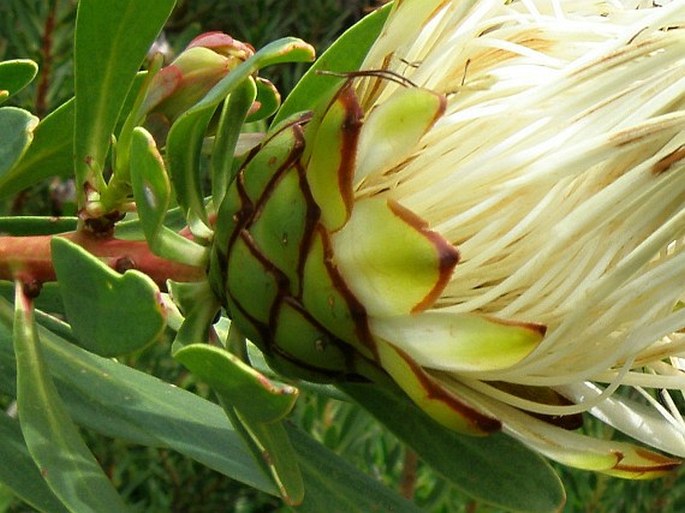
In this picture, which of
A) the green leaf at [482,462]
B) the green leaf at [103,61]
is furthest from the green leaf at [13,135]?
the green leaf at [482,462]

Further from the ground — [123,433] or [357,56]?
[357,56]

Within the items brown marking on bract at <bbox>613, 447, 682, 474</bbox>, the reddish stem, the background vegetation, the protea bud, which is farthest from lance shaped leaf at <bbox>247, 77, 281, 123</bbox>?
the background vegetation

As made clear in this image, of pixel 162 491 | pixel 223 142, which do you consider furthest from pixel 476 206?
pixel 162 491

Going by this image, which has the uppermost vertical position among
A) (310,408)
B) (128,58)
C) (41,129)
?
(128,58)

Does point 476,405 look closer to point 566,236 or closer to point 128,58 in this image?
point 566,236

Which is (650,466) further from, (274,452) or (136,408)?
(136,408)

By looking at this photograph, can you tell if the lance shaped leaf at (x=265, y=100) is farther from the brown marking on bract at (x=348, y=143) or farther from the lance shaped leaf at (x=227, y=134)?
the brown marking on bract at (x=348, y=143)
